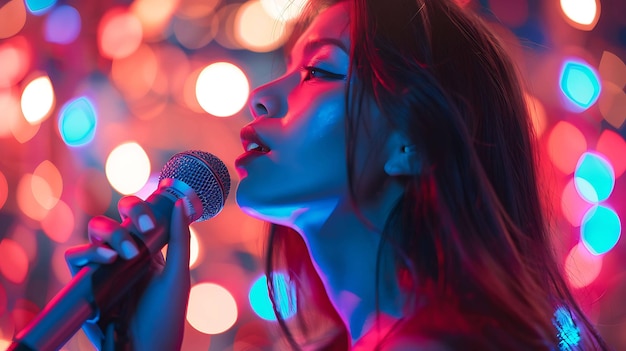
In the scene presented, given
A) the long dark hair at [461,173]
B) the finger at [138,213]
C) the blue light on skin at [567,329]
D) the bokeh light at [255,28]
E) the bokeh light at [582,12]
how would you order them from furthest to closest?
1. the bokeh light at [255,28]
2. the bokeh light at [582,12]
3. the blue light on skin at [567,329]
4. the long dark hair at [461,173]
5. the finger at [138,213]

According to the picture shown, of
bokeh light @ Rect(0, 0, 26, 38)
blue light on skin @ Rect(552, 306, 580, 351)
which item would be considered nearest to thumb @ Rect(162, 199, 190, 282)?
blue light on skin @ Rect(552, 306, 580, 351)

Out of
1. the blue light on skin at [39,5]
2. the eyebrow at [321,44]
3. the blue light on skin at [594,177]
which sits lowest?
the blue light on skin at [594,177]

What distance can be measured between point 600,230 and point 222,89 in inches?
47.6

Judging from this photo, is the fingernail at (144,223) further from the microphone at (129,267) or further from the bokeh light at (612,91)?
the bokeh light at (612,91)

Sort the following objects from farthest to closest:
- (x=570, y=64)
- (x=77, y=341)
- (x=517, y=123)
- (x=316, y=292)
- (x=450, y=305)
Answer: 1. (x=77, y=341)
2. (x=570, y=64)
3. (x=316, y=292)
4. (x=517, y=123)
5. (x=450, y=305)

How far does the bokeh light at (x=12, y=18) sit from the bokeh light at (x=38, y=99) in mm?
162

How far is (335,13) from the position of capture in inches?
42.4

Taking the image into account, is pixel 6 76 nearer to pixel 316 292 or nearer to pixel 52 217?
pixel 52 217

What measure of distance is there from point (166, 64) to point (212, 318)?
2.64ft

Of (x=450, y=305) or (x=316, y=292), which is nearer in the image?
(x=450, y=305)

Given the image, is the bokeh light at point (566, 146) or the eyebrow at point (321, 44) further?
the bokeh light at point (566, 146)

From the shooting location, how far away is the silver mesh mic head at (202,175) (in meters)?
0.89

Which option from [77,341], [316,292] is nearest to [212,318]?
[77,341]

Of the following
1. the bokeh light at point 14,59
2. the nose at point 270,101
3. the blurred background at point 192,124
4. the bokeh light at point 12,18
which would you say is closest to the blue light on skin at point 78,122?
the blurred background at point 192,124
